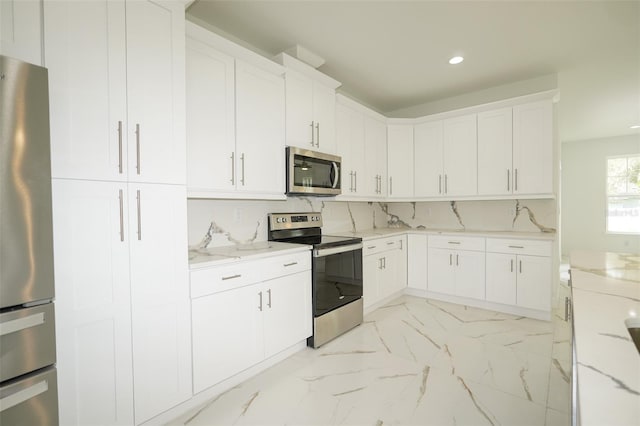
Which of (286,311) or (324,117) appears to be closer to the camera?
(286,311)

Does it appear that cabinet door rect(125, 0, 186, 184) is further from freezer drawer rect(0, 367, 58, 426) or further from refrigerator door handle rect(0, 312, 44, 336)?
freezer drawer rect(0, 367, 58, 426)

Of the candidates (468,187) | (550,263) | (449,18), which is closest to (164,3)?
(449,18)

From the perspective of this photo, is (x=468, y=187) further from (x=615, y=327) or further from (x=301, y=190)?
(x=615, y=327)

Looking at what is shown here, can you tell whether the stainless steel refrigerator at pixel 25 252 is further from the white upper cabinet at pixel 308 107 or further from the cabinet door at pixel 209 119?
the white upper cabinet at pixel 308 107

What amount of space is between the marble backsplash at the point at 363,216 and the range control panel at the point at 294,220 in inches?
3.6

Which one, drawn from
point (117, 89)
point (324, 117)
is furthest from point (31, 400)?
point (324, 117)

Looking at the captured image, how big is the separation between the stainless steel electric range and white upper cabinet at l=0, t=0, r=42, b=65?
1952 millimetres

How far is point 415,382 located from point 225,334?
1.37m

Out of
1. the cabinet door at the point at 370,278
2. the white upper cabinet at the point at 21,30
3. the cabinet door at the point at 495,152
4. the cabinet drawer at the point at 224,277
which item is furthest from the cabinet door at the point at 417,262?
the white upper cabinet at the point at 21,30

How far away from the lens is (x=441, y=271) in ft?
13.1

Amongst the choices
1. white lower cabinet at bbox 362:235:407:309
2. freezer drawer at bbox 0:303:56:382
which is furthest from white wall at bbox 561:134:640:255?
freezer drawer at bbox 0:303:56:382

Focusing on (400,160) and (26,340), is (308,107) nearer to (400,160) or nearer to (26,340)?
(400,160)

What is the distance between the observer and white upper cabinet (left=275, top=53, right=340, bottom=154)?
2.80 m

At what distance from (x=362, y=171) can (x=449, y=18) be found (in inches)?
70.5
